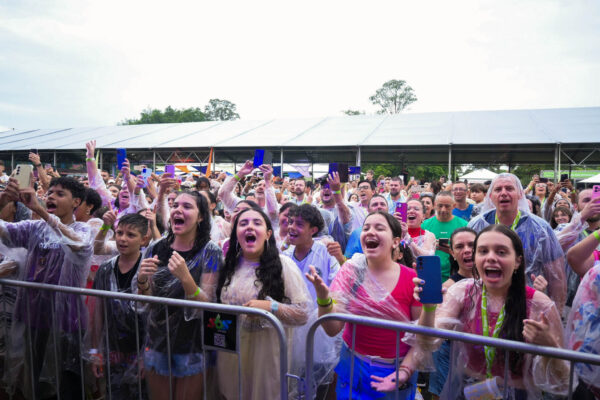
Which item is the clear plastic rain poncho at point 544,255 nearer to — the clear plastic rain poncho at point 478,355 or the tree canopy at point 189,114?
the clear plastic rain poncho at point 478,355

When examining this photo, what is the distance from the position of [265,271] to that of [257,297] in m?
0.18

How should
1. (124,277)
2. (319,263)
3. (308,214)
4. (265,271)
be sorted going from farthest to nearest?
(308,214), (319,263), (124,277), (265,271)

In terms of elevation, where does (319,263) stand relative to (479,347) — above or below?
above

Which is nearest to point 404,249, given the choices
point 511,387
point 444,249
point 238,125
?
point 444,249

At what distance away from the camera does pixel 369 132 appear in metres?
15.7

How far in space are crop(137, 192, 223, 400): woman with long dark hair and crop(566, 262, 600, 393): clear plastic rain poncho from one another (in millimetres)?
2119

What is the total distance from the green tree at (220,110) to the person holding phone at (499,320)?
83314mm

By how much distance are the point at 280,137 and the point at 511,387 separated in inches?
597

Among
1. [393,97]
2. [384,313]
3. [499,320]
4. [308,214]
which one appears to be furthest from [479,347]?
[393,97]

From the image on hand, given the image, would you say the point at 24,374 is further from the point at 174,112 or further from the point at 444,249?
the point at 174,112

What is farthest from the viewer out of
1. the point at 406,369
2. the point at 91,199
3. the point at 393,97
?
the point at 393,97

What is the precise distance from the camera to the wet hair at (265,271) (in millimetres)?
2473

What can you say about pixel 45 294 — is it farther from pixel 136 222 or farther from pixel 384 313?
pixel 384 313

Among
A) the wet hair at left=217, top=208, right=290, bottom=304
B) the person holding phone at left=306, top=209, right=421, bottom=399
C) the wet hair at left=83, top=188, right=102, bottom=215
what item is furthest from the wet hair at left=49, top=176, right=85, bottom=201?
the person holding phone at left=306, top=209, right=421, bottom=399
